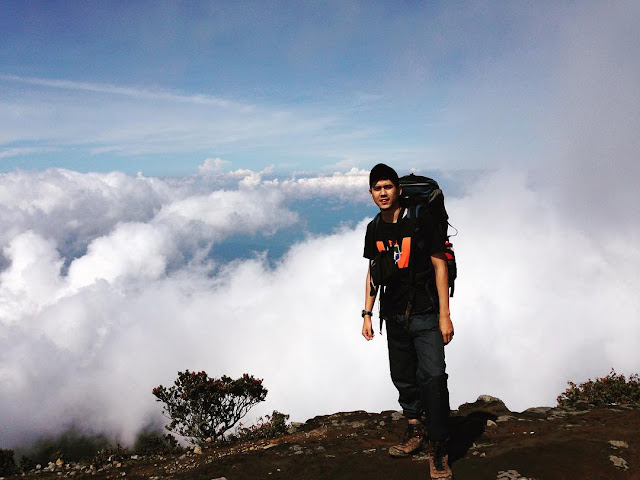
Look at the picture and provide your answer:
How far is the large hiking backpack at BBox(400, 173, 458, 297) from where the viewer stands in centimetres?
488

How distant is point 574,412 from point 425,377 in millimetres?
5223

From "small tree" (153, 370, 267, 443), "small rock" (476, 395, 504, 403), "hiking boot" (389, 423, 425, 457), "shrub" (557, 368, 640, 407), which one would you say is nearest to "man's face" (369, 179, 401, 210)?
"hiking boot" (389, 423, 425, 457)

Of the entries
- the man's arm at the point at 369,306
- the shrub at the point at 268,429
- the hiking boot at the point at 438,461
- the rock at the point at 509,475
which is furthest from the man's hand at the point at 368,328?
the shrub at the point at 268,429

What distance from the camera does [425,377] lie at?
4895 millimetres

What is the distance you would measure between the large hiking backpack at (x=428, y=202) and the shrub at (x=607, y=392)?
7.50 m

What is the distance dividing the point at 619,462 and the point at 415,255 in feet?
11.5

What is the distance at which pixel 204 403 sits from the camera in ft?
44.2

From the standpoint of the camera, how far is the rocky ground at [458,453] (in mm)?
5109

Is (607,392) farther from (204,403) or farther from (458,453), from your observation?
(204,403)

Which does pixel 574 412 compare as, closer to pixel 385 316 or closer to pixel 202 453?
pixel 385 316

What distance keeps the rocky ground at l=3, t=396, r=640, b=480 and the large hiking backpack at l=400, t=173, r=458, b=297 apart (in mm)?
2316

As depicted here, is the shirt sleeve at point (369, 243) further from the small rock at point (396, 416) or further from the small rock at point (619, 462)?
the small rock at point (396, 416)

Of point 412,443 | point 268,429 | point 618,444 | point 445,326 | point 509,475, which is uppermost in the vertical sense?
point 445,326

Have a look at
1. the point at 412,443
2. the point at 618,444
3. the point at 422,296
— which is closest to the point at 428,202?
the point at 422,296
